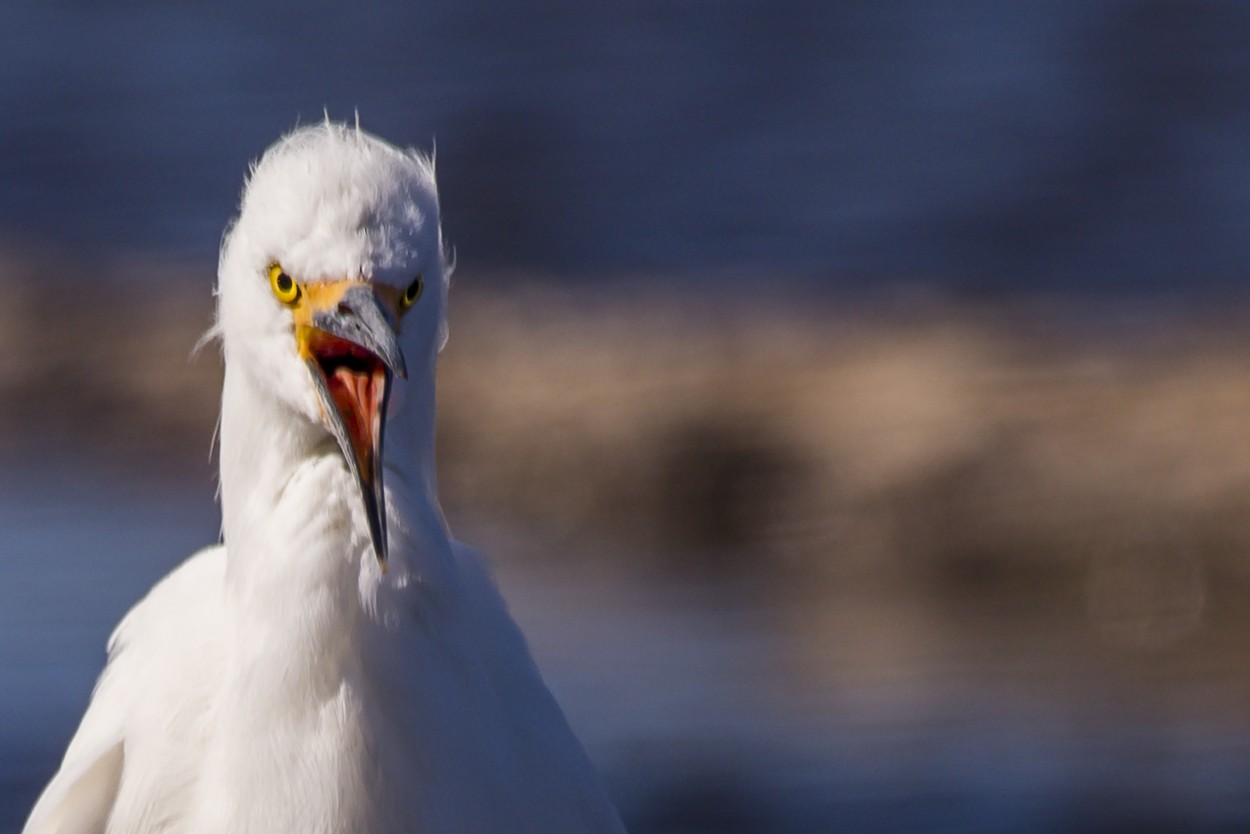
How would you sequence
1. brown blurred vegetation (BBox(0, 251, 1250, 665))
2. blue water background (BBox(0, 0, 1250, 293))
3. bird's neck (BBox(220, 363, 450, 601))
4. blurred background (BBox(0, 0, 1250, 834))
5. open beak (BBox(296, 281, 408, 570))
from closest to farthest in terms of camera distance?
open beak (BBox(296, 281, 408, 570)) → bird's neck (BBox(220, 363, 450, 601)) → blurred background (BBox(0, 0, 1250, 834)) → brown blurred vegetation (BBox(0, 251, 1250, 665)) → blue water background (BBox(0, 0, 1250, 293))

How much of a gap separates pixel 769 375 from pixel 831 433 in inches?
15.9

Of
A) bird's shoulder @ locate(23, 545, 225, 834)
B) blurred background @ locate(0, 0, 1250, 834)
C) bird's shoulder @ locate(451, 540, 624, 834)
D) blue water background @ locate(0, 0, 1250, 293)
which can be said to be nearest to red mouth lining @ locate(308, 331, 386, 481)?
bird's shoulder @ locate(451, 540, 624, 834)

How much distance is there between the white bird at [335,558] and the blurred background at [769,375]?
1940 millimetres

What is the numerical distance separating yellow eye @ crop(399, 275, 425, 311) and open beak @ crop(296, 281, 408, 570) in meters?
0.04

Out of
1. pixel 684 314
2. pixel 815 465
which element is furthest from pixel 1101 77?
pixel 815 465

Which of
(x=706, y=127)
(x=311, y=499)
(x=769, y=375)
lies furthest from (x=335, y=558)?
(x=706, y=127)

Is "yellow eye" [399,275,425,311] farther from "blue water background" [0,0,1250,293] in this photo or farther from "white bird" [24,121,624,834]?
"blue water background" [0,0,1250,293]

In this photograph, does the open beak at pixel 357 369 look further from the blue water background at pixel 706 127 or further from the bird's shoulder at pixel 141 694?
the blue water background at pixel 706 127

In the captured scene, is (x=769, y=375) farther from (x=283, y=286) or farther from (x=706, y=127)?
(x=283, y=286)

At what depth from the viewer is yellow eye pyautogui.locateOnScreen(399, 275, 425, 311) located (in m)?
1.79

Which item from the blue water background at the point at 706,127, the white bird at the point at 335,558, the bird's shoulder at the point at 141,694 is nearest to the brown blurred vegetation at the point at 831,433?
the blue water background at the point at 706,127

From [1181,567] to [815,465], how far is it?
3.21ft

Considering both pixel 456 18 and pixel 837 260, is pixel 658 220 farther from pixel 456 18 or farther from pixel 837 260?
pixel 456 18

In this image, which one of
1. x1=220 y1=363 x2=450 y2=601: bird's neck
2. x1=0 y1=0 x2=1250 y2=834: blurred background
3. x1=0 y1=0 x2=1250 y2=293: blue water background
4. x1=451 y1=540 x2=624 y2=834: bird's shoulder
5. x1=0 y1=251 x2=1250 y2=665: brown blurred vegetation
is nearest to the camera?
x1=220 y1=363 x2=450 y2=601: bird's neck
